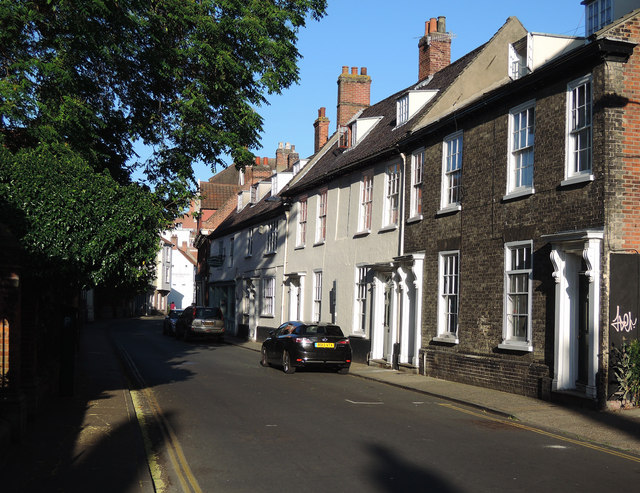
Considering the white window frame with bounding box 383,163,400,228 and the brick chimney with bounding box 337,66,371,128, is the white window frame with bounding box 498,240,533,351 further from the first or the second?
the brick chimney with bounding box 337,66,371,128

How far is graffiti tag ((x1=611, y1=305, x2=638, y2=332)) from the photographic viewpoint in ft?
43.6

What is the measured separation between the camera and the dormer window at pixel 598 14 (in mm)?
17828

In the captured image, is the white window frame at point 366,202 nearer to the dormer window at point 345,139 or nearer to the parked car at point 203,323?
the dormer window at point 345,139

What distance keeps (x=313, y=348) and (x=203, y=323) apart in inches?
668

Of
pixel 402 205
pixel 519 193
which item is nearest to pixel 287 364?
pixel 402 205

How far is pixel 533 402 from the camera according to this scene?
14258 mm

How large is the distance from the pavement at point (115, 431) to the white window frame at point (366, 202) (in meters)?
7.81

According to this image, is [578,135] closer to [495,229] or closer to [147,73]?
[495,229]

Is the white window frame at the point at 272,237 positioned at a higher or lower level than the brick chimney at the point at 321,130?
lower

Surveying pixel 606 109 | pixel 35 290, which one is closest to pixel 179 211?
pixel 35 290

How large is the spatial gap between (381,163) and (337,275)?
5.26 m

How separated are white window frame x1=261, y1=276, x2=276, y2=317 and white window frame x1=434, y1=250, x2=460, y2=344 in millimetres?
17338

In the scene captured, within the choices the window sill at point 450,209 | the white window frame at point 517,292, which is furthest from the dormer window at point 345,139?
the white window frame at point 517,292

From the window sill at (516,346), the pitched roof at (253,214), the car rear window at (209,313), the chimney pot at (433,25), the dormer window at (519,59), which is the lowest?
the window sill at (516,346)
